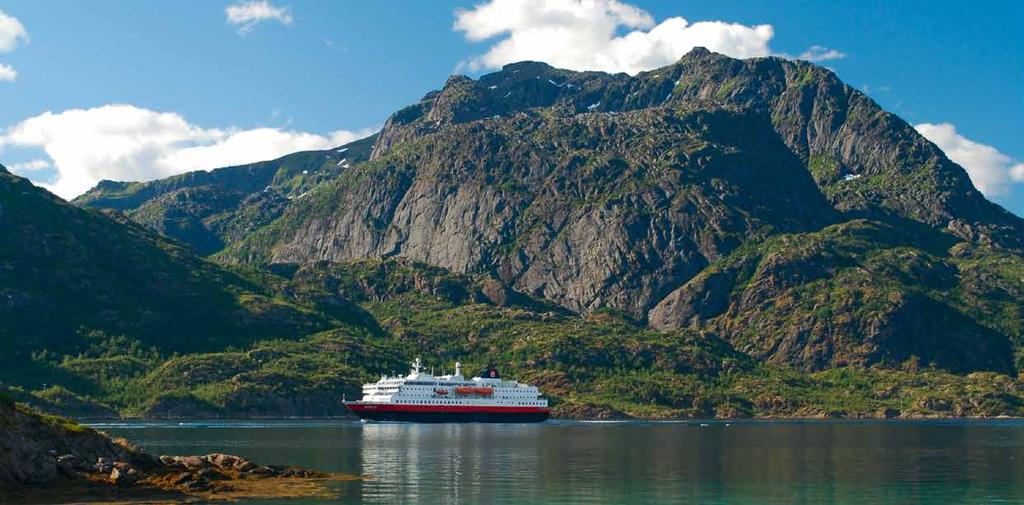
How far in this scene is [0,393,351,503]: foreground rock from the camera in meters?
95.1

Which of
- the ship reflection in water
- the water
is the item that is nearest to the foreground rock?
the water

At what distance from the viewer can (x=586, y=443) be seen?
634ft

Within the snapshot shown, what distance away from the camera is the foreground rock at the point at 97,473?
95.1 metres

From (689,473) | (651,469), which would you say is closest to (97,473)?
(651,469)

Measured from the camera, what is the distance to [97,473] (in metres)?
101

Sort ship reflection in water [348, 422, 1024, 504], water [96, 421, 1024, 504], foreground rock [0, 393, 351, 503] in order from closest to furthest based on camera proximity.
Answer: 1. foreground rock [0, 393, 351, 503]
2. ship reflection in water [348, 422, 1024, 504]
3. water [96, 421, 1024, 504]

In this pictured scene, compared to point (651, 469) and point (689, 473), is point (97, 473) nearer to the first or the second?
point (651, 469)

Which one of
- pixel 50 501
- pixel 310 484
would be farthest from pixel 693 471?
pixel 50 501

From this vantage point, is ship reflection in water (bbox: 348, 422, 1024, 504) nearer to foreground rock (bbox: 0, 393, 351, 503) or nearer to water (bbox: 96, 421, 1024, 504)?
water (bbox: 96, 421, 1024, 504)

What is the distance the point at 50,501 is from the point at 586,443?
11196cm

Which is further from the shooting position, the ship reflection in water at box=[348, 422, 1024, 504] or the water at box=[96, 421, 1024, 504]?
the water at box=[96, 421, 1024, 504]

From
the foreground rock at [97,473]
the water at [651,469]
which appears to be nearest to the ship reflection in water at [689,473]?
the water at [651,469]

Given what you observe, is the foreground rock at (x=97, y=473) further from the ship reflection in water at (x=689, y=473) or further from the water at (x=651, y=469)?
the ship reflection in water at (x=689, y=473)

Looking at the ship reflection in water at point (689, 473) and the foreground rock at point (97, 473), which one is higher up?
the foreground rock at point (97, 473)
